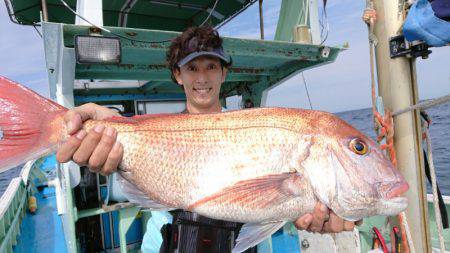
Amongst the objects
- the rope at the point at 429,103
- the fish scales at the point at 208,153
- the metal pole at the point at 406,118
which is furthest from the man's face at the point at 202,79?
the rope at the point at 429,103

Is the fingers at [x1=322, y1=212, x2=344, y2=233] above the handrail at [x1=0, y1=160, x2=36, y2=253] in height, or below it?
above

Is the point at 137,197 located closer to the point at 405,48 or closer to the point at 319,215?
the point at 319,215

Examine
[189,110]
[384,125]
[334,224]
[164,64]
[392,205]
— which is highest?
[164,64]

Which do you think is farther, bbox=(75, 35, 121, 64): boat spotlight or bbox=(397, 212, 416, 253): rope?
bbox=(75, 35, 121, 64): boat spotlight

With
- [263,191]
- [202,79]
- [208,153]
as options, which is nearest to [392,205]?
[263,191]

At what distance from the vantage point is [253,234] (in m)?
1.72

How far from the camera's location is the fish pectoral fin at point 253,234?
1685mm

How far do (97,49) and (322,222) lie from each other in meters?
2.34

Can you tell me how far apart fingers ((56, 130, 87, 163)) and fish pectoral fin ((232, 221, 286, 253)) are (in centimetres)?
102

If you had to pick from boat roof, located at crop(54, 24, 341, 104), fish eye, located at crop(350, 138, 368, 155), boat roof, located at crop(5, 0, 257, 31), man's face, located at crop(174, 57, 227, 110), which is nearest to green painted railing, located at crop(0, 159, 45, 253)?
boat roof, located at crop(54, 24, 341, 104)

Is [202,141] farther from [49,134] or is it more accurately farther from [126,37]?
[126,37]

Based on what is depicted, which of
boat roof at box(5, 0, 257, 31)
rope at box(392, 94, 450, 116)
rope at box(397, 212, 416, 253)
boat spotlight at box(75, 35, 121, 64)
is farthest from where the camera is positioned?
boat roof at box(5, 0, 257, 31)

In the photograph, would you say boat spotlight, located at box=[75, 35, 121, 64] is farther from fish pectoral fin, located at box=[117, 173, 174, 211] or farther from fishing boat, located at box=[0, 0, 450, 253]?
fish pectoral fin, located at box=[117, 173, 174, 211]

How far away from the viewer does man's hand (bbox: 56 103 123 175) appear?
1.78 m
